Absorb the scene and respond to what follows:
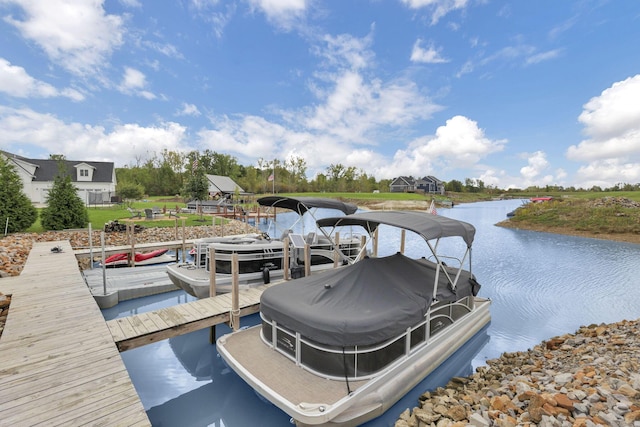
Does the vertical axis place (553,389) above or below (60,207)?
below

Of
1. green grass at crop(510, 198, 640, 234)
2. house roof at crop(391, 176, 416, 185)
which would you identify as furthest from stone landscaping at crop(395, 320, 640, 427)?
house roof at crop(391, 176, 416, 185)

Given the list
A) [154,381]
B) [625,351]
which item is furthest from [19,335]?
[625,351]

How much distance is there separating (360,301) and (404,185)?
3524 inches

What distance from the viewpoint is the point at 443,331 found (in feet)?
21.3

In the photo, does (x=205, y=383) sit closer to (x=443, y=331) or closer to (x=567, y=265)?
(x=443, y=331)

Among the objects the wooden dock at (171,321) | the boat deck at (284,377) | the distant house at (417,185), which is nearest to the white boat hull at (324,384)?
the boat deck at (284,377)

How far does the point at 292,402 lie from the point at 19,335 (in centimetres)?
480

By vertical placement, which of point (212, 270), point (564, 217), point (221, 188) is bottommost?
point (212, 270)

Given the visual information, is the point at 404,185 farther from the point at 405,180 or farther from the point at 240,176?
the point at 240,176

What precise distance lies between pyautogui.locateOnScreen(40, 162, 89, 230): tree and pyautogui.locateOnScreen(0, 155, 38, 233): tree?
0.77 m

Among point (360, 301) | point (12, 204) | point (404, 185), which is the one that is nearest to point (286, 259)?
point (360, 301)

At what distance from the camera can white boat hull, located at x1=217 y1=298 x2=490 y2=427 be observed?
424 centimetres

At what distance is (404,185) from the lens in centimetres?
9069

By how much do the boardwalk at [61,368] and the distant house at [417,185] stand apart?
8840 centimetres
